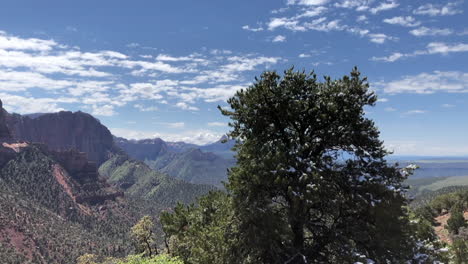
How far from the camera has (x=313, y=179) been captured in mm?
16688

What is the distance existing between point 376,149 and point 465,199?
2465 inches

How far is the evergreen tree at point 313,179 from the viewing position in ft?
56.9

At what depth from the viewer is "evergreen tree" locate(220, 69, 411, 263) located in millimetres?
17344

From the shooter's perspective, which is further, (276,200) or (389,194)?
(276,200)

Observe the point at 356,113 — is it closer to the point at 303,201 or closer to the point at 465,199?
the point at 303,201

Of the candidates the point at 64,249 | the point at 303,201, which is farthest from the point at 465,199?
the point at 64,249

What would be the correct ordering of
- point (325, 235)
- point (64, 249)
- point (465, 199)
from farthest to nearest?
point (64, 249), point (465, 199), point (325, 235)

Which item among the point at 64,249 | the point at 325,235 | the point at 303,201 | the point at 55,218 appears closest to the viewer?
the point at 303,201

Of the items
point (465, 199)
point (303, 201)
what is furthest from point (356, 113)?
point (465, 199)

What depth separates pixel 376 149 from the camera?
1912cm

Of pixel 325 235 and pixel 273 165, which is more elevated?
pixel 273 165

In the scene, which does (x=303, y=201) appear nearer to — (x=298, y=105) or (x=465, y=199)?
(x=298, y=105)

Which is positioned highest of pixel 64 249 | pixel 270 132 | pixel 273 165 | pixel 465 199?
pixel 270 132

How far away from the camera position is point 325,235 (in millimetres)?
18109
